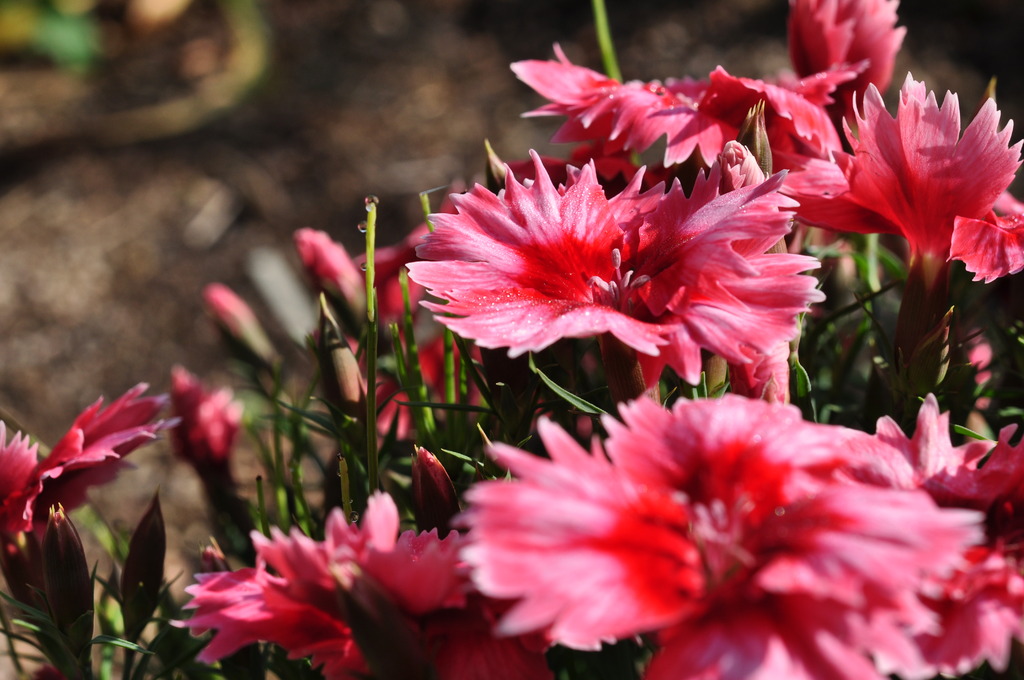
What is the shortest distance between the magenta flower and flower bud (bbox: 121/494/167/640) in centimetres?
62

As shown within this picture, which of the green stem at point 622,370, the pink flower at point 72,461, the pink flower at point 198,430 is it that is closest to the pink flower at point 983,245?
the green stem at point 622,370

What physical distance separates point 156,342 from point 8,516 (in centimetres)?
187

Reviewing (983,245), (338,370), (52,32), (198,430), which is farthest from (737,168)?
(52,32)

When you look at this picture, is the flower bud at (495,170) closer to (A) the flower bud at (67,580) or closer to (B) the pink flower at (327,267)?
(B) the pink flower at (327,267)

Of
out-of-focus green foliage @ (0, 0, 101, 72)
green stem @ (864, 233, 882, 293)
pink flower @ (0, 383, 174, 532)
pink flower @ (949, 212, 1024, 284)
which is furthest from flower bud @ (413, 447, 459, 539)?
out-of-focus green foliage @ (0, 0, 101, 72)

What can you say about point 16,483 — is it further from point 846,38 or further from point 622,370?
point 846,38

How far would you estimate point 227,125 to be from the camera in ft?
10.7

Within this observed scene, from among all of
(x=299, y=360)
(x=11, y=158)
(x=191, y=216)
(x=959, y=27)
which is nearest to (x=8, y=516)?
(x=299, y=360)

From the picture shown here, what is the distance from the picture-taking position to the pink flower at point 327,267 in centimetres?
113

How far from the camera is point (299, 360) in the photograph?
2.54 metres

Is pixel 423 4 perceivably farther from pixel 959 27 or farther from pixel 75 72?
pixel 959 27

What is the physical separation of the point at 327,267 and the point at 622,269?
1.65 feet

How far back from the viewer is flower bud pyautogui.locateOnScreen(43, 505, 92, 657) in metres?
0.77

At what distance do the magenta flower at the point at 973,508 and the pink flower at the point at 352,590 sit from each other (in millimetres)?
214
